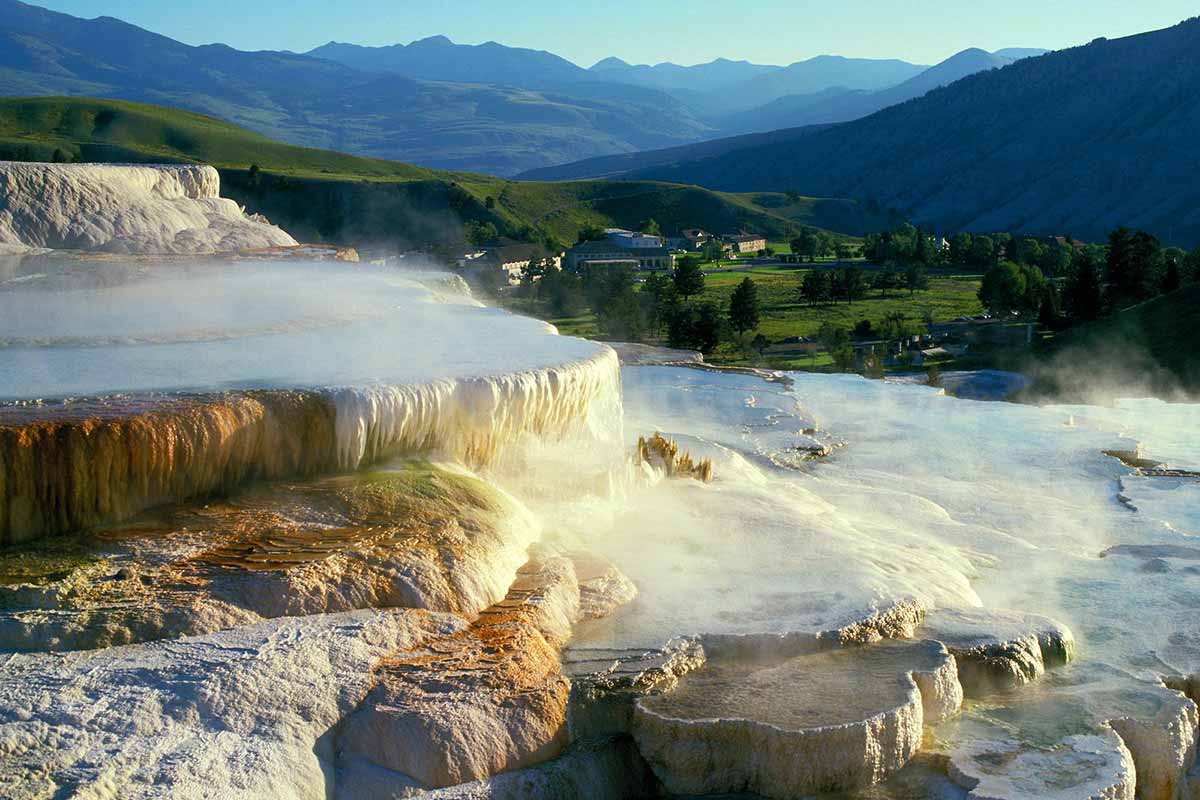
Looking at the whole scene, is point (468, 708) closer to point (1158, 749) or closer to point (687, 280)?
point (1158, 749)

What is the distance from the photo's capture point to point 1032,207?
445 feet

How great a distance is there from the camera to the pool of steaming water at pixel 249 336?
459 inches

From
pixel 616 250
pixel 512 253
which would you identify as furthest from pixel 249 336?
pixel 616 250

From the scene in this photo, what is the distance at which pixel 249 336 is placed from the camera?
1395 centimetres

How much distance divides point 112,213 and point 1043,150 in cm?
14623

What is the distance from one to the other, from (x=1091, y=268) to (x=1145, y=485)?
3162cm

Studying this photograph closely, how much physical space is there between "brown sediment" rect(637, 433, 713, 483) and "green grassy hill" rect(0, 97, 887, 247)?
79330 millimetres

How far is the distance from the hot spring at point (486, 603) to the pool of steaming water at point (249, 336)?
87 mm

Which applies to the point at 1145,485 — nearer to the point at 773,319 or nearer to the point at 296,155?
the point at 773,319

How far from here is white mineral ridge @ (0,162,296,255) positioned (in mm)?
18750

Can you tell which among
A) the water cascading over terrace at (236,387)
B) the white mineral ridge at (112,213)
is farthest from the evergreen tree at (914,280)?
the water cascading over terrace at (236,387)

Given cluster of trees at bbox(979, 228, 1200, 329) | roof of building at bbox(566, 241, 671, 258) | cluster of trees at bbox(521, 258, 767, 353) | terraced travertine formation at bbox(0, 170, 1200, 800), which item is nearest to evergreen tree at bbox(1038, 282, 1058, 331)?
cluster of trees at bbox(979, 228, 1200, 329)

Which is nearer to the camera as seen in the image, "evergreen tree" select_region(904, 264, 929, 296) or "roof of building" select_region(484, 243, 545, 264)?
"evergreen tree" select_region(904, 264, 929, 296)

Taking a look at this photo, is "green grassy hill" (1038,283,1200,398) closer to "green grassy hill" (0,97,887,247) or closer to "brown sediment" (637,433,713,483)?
"brown sediment" (637,433,713,483)
